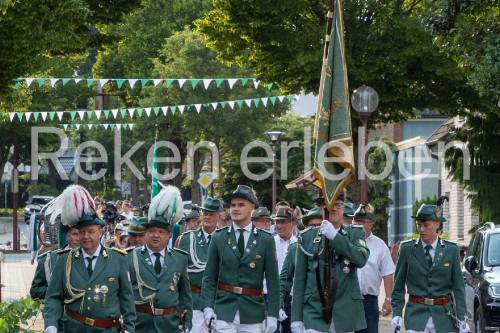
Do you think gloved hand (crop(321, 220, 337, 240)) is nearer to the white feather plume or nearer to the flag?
the flag

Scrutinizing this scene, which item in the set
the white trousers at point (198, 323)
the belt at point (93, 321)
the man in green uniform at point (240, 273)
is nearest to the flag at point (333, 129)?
the man in green uniform at point (240, 273)

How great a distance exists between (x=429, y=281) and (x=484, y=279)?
5074 millimetres

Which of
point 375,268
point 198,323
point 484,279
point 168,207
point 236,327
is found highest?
point 168,207

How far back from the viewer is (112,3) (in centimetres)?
1884

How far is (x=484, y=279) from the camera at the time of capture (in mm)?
14914

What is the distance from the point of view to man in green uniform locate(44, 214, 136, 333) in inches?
315

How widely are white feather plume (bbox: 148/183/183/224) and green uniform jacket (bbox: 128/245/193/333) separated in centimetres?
35

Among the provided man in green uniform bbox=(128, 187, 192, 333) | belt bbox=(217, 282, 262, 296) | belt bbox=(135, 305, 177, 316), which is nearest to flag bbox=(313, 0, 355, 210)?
belt bbox=(217, 282, 262, 296)

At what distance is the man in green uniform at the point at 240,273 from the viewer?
31.7 feet

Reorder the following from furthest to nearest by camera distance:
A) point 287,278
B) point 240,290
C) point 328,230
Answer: point 287,278
point 240,290
point 328,230

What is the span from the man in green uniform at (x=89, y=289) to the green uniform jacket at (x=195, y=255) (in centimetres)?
378

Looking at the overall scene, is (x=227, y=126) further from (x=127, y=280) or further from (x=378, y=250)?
(x=127, y=280)

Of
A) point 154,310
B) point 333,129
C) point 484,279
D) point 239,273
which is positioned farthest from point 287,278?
point 484,279

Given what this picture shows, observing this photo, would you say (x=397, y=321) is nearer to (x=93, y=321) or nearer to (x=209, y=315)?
(x=209, y=315)
